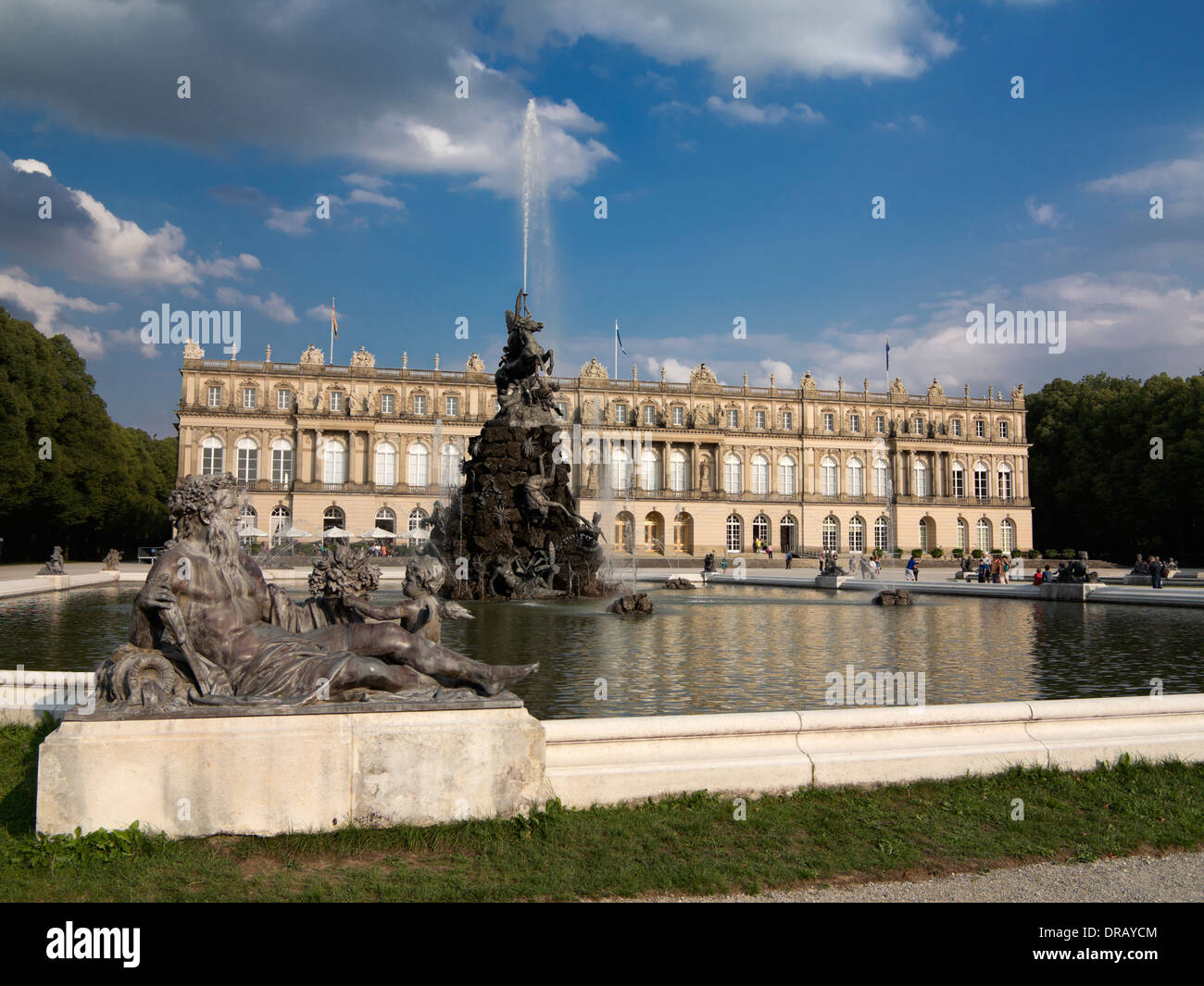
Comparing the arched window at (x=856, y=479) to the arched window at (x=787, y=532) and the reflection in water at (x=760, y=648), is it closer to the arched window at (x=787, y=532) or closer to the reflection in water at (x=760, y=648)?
the arched window at (x=787, y=532)

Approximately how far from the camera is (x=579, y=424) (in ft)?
242

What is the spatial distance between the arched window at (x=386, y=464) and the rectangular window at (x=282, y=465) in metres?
6.93

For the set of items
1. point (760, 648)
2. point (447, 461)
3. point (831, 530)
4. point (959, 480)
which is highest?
point (447, 461)

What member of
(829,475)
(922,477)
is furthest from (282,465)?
(922,477)

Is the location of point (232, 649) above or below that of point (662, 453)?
below

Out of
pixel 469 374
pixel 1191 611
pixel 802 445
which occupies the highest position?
pixel 469 374

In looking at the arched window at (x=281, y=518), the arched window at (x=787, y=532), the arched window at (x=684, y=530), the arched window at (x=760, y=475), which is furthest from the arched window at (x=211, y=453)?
the arched window at (x=787, y=532)

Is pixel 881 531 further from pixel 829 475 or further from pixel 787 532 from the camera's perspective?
pixel 787 532

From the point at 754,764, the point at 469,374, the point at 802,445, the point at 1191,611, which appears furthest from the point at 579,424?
the point at 754,764

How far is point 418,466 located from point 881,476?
43194mm

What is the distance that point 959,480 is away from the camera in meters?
81.4
